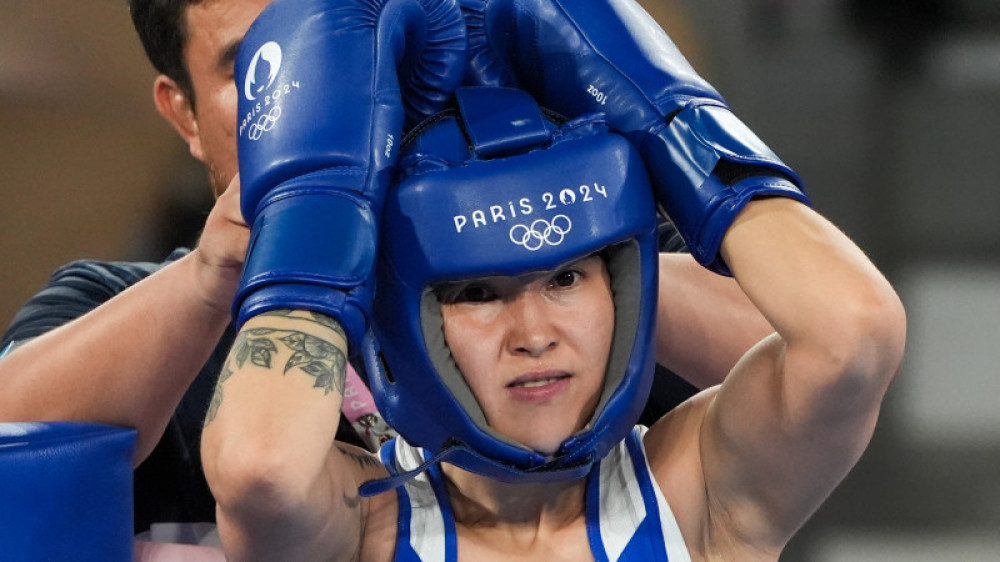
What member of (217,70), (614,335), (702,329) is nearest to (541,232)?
(614,335)

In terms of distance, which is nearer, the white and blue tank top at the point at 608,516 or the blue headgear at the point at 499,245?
the blue headgear at the point at 499,245

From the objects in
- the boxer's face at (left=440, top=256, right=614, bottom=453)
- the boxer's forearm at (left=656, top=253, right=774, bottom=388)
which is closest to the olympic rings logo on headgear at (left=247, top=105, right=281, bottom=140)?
the boxer's face at (left=440, top=256, right=614, bottom=453)

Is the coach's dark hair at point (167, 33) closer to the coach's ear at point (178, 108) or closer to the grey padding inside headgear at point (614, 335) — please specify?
the coach's ear at point (178, 108)

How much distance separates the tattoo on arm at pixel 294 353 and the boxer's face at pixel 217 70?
835mm

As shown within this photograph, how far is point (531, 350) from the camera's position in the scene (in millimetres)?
1292

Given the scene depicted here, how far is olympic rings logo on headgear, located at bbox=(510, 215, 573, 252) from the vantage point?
4.09ft

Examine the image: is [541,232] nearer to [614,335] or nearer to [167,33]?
[614,335]

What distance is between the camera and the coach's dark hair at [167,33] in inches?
80.3

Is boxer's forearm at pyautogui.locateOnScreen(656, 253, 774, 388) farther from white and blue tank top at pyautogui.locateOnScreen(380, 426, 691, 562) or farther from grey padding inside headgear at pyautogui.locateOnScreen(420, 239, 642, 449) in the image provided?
grey padding inside headgear at pyautogui.locateOnScreen(420, 239, 642, 449)

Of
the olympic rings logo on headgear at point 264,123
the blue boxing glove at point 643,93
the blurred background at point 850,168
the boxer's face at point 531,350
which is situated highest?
the olympic rings logo on headgear at point 264,123

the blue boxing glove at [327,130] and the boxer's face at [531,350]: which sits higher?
the blue boxing glove at [327,130]

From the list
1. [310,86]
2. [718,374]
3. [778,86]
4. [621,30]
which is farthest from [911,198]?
[310,86]

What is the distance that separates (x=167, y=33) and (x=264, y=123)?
91 cm

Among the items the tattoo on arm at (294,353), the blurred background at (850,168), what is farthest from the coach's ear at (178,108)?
the tattoo on arm at (294,353)
